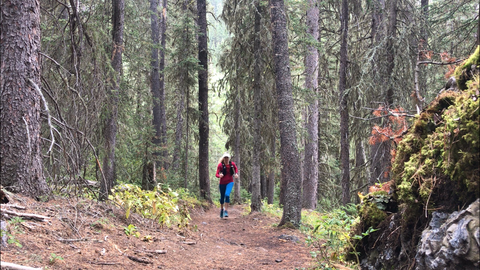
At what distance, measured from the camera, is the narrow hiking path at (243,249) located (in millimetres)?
5520

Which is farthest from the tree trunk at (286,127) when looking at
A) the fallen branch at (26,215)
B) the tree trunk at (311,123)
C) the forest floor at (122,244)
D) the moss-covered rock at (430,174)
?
the fallen branch at (26,215)

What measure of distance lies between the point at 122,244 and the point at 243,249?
9.45 ft

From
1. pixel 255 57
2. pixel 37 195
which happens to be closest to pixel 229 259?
pixel 37 195

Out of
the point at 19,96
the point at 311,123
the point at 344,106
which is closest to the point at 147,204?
the point at 19,96

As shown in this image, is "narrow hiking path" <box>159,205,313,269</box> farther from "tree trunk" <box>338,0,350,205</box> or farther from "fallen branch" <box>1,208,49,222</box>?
"tree trunk" <box>338,0,350,205</box>

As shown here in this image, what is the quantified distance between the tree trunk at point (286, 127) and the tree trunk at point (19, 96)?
5848 mm

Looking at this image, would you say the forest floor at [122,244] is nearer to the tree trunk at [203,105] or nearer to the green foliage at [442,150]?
the green foliage at [442,150]

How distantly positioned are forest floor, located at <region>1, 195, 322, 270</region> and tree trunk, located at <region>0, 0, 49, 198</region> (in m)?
0.37

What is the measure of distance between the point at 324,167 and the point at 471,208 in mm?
17186

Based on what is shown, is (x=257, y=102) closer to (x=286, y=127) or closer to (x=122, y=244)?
(x=286, y=127)

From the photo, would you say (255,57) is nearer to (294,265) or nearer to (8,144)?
(294,265)

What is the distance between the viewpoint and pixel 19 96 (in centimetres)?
424

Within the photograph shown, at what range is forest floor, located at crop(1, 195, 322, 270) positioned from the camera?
3655 mm

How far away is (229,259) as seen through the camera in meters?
6.04
